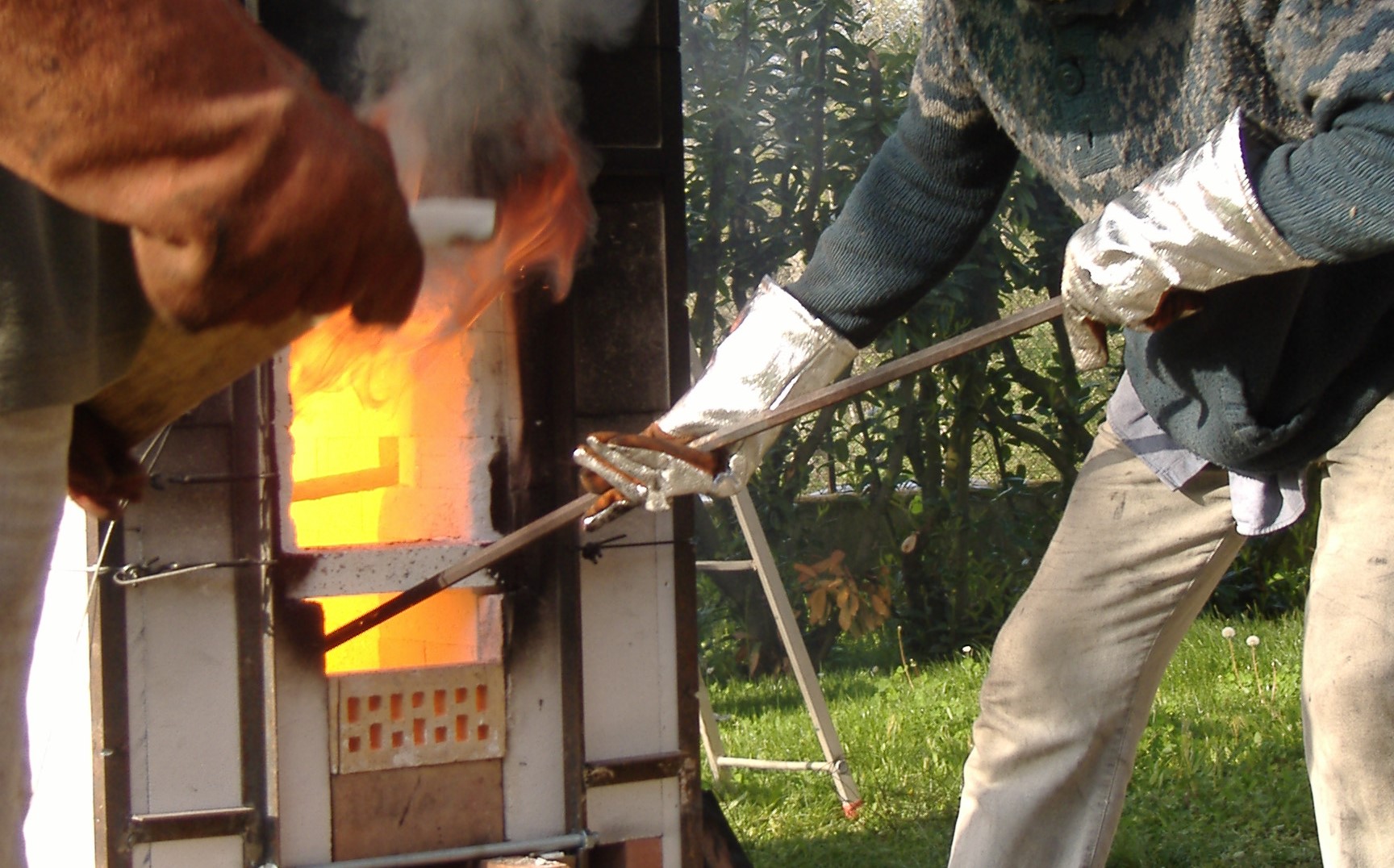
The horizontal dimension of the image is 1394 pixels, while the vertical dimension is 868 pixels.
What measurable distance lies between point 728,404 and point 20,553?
143 centimetres

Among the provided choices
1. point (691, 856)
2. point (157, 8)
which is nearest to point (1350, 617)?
point (691, 856)

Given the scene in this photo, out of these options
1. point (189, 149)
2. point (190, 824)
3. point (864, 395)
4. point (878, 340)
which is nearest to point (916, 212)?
point (189, 149)

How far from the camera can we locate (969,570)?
22.6 ft

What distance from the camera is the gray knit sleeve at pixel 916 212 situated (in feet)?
8.81

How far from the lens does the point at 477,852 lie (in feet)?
10.3

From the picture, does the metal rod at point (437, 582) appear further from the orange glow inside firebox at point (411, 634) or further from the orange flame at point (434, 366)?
the orange flame at point (434, 366)

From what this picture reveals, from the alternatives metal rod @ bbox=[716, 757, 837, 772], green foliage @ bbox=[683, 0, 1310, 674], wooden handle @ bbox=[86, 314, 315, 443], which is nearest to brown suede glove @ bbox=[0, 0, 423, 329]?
wooden handle @ bbox=[86, 314, 315, 443]

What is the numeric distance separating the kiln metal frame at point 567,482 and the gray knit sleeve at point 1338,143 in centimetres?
153

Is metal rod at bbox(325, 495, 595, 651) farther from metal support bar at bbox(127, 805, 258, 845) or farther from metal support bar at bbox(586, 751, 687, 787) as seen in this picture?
metal support bar at bbox(586, 751, 687, 787)

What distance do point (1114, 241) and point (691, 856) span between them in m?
1.83

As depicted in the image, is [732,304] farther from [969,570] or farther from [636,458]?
[636,458]

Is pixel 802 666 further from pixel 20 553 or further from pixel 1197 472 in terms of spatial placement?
pixel 20 553

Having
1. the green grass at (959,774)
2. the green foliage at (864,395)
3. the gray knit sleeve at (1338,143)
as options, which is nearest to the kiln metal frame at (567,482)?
the green grass at (959,774)

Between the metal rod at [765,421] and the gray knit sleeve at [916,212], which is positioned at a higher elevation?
the gray knit sleeve at [916,212]
